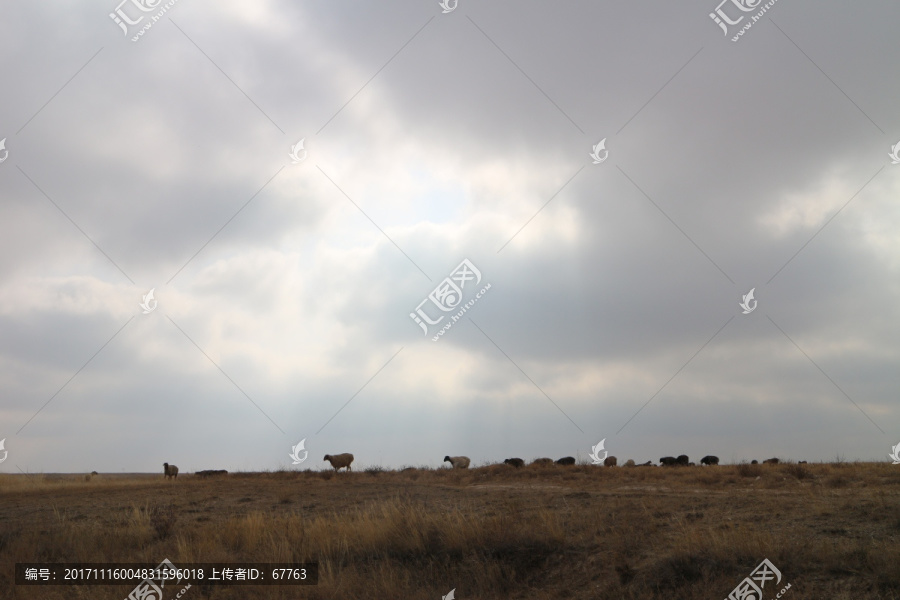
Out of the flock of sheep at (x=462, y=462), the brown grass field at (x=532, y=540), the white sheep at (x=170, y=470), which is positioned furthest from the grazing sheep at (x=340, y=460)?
the brown grass field at (x=532, y=540)

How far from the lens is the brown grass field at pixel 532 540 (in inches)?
371

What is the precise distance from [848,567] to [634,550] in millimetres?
3198

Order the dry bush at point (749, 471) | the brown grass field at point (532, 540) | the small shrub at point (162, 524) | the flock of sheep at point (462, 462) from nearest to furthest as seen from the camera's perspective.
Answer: the brown grass field at point (532, 540) → the small shrub at point (162, 524) → the dry bush at point (749, 471) → the flock of sheep at point (462, 462)

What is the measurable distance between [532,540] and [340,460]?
2946cm

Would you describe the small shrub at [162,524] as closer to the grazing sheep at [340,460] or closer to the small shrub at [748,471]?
the small shrub at [748,471]

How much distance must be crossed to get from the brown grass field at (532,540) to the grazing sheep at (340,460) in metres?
19.5

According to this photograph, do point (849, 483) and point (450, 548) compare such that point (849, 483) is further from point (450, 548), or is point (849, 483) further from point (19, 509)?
point (19, 509)

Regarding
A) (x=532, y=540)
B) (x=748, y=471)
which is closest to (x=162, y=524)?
(x=532, y=540)

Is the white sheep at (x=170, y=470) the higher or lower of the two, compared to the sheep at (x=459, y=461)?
higher

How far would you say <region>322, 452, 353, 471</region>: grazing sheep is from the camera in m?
39.0

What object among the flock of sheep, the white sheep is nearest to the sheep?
the flock of sheep

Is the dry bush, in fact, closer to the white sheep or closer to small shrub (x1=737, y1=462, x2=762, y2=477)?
small shrub (x1=737, y1=462, x2=762, y2=477)

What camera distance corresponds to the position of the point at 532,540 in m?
11.9

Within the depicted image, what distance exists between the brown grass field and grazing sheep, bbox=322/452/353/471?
64.1 ft
